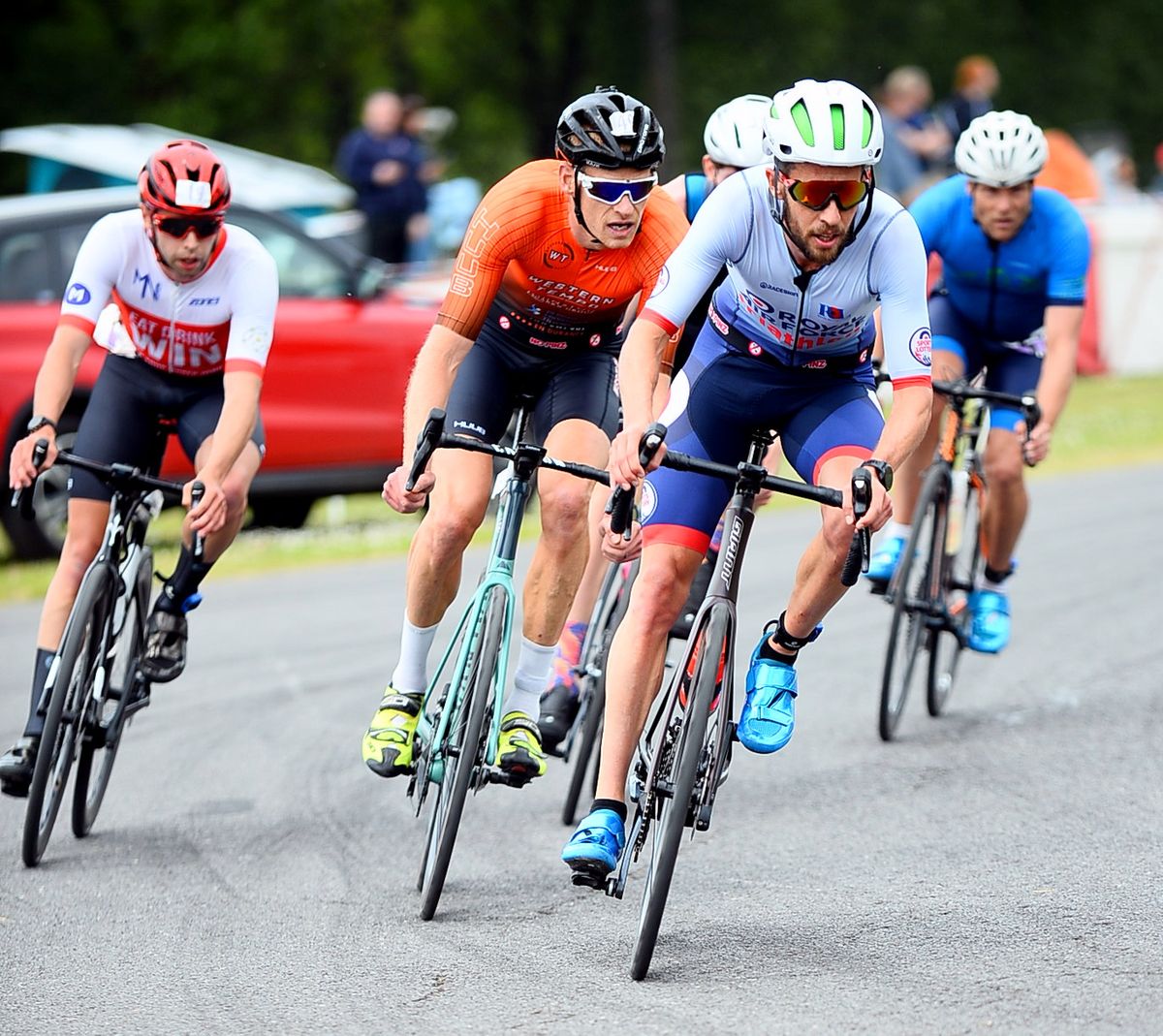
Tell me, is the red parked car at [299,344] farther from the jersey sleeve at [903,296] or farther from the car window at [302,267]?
the jersey sleeve at [903,296]

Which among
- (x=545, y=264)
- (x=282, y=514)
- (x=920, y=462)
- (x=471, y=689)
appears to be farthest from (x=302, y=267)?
(x=471, y=689)

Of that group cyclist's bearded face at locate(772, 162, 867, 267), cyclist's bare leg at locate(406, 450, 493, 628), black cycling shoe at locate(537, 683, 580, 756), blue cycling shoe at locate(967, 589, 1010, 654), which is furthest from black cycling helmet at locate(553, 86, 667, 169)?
blue cycling shoe at locate(967, 589, 1010, 654)

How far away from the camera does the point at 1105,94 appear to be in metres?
49.3

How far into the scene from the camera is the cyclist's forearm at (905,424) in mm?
5562

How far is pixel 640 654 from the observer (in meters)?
5.73

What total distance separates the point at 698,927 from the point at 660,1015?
85 cm

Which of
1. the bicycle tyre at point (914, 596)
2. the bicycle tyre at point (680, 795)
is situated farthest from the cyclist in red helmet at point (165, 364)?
the bicycle tyre at point (914, 596)

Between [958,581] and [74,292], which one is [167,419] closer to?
[74,292]

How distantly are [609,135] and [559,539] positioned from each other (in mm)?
1349

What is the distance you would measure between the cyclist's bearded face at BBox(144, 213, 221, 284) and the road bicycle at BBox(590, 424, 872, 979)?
2.36 m

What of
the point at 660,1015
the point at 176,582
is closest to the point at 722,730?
the point at 660,1015

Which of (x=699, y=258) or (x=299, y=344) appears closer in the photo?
(x=699, y=258)

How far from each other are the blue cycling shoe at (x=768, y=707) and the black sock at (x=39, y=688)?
241cm

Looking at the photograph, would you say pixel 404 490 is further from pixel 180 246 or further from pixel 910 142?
pixel 910 142
